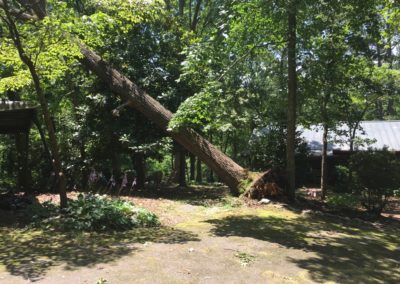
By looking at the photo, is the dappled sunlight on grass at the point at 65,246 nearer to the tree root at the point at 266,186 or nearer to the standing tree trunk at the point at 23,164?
the tree root at the point at 266,186

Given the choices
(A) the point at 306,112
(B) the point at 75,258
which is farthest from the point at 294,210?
(B) the point at 75,258

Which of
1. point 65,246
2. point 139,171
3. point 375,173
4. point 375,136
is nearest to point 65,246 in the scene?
point 65,246

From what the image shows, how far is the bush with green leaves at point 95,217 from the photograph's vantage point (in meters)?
8.08

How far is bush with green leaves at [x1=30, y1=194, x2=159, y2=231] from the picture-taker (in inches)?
318

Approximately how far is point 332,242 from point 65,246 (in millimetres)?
5102

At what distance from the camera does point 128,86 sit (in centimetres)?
1344

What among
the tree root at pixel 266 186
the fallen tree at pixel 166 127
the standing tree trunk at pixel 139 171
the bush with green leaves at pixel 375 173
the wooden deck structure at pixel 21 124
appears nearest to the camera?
the wooden deck structure at pixel 21 124

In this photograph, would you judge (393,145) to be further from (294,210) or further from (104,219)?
(104,219)

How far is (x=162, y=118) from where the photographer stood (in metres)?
13.1

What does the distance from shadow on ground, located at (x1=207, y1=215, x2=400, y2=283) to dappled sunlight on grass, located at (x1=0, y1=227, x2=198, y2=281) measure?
1.42 metres

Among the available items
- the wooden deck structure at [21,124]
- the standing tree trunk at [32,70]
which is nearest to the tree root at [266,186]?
the standing tree trunk at [32,70]

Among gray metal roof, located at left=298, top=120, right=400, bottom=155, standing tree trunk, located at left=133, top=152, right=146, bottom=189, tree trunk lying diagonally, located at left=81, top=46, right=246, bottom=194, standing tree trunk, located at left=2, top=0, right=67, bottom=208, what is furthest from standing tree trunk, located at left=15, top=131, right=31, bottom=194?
gray metal roof, located at left=298, top=120, right=400, bottom=155

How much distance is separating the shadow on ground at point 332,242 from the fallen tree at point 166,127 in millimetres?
2323

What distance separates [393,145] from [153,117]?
16.5m
